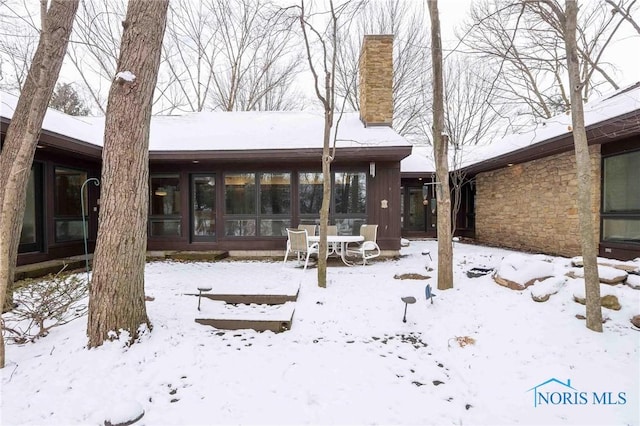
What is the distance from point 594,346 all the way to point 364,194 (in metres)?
5.44

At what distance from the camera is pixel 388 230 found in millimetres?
7750

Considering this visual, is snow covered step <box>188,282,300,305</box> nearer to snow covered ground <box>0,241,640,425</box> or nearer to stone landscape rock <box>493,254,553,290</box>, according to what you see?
snow covered ground <box>0,241,640,425</box>

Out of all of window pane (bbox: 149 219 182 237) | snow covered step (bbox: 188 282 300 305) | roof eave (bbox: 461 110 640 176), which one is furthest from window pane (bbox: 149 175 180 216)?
roof eave (bbox: 461 110 640 176)

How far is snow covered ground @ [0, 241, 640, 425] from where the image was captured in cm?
225

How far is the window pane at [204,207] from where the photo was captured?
8.15m

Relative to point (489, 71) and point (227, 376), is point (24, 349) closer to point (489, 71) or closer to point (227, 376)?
point (227, 376)

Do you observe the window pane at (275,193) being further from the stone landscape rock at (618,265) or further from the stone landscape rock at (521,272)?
the stone landscape rock at (618,265)

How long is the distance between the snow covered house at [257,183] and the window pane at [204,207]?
3 centimetres

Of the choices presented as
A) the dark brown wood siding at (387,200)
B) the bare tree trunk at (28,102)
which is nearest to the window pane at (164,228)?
the bare tree trunk at (28,102)

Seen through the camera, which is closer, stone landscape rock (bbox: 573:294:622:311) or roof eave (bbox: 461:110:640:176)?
stone landscape rock (bbox: 573:294:622:311)

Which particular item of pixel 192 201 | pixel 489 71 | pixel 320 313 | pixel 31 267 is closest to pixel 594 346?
pixel 320 313

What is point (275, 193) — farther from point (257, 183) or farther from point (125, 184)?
point (125, 184)

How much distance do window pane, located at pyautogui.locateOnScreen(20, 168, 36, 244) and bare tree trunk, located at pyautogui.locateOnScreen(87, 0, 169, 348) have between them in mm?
4910

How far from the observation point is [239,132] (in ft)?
27.7
